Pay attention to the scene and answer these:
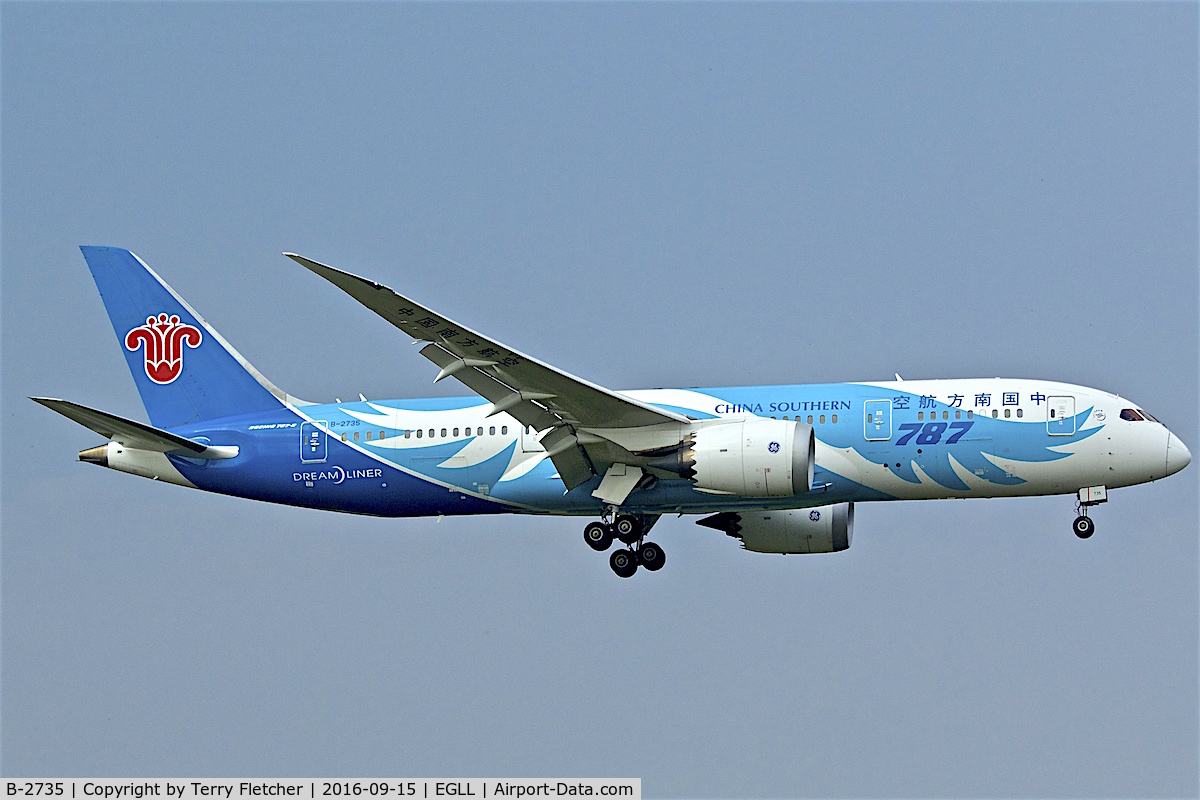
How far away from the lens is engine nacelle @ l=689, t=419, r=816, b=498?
32469mm

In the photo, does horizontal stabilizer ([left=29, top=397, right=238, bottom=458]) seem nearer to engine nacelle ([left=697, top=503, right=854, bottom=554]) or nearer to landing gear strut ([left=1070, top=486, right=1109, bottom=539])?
engine nacelle ([left=697, top=503, right=854, bottom=554])

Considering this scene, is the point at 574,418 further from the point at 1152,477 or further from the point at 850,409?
the point at 1152,477

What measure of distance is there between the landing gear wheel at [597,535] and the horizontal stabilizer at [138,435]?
810 centimetres

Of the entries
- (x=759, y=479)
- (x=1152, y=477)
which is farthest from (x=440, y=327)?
(x=1152, y=477)

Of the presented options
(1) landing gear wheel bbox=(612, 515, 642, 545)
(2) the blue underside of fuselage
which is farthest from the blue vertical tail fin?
(1) landing gear wheel bbox=(612, 515, 642, 545)

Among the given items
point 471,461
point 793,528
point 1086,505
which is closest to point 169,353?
point 471,461

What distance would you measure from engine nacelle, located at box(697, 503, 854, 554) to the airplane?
0.05 meters

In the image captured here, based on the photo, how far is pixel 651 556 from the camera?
120 feet

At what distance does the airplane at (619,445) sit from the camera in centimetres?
3288

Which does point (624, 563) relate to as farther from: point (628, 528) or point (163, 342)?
point (163, 342)

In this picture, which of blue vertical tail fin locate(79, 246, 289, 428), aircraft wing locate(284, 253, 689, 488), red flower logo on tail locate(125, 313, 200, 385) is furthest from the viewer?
red flower logo on tail locate(125, 313, 200, 385)

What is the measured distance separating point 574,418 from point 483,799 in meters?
8.09

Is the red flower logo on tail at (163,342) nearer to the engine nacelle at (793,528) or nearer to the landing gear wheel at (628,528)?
the landing gear wheel at (628,528)

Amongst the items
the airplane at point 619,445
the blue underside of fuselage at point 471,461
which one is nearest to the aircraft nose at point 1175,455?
the airplane at point 619,445
